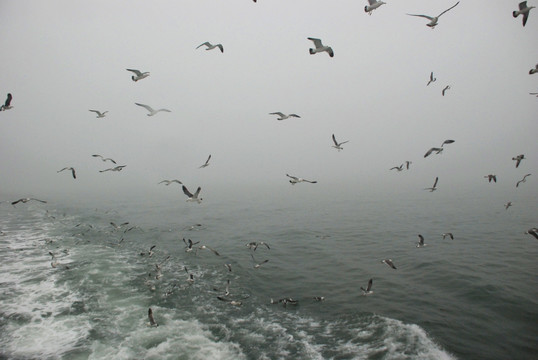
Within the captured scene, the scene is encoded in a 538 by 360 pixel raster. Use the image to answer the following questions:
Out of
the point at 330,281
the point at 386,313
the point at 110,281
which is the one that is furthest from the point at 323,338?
the point at 110,281

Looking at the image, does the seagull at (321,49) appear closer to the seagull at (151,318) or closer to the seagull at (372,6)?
the seagull at (372,6)

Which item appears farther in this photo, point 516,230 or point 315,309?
point 516,230

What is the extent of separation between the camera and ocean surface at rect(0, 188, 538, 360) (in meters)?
11.0

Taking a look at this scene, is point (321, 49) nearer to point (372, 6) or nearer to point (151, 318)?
point (372, 6)

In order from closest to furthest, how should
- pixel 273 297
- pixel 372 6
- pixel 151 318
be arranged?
pixel 151 318
pixel 372 6
pixel 273 297

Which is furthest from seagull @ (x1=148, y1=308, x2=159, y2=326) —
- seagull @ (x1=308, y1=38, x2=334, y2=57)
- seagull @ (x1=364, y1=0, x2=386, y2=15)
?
seagull @ (x1=364, y1=0, x2=386, y2=15)

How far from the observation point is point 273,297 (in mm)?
15570

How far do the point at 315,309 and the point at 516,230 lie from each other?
28.5 meters

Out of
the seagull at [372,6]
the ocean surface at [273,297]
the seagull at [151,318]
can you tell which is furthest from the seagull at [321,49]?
the seagull at [151,318]

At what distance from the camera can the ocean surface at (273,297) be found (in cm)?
1099

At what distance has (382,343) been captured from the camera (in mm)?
11016

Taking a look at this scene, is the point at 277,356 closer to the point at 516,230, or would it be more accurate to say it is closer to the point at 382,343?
the point at 382,343

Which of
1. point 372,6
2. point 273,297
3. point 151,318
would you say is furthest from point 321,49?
point 151,318

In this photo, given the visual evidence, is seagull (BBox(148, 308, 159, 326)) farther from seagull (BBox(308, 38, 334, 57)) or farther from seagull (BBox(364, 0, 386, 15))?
seagull (BBox(364, 0, 386, 15))
